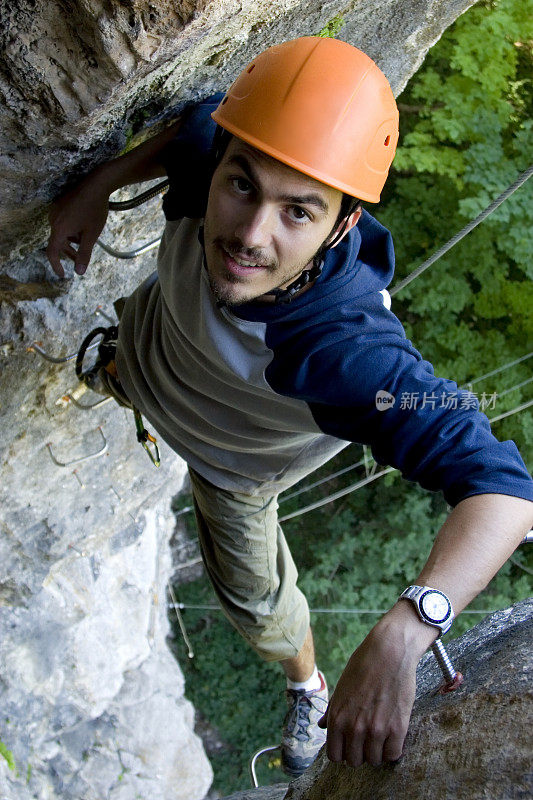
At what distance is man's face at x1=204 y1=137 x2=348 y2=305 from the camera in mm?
1595

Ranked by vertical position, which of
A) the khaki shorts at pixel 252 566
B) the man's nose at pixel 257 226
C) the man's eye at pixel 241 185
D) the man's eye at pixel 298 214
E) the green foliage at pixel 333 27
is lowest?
the khaki shorts at pixel 252 566

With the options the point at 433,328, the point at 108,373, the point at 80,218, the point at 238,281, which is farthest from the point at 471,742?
the point at 433,328

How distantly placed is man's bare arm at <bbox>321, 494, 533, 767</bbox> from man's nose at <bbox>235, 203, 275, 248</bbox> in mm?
674

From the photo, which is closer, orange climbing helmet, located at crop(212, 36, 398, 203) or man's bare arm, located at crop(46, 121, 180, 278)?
orange climbing helmet, located at crop(212, 36, 398, 203)

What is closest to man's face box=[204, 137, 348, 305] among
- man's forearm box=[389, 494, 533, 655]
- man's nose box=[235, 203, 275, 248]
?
man's nose box=[235, 203, 275, 248]

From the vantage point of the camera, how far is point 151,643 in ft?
16.7

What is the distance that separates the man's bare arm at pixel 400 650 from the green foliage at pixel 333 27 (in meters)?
1.70

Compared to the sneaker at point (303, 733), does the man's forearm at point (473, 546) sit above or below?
above

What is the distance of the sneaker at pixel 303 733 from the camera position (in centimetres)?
302

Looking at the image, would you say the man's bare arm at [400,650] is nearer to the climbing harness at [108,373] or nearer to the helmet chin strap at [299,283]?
the helmet chin strap at [299,283]

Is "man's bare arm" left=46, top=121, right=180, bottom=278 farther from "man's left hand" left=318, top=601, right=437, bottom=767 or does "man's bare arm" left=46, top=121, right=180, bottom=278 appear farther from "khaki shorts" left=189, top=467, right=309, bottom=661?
"man's left hand" left=318, top=601, right=437, bottom=767

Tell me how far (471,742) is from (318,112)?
1.25 m

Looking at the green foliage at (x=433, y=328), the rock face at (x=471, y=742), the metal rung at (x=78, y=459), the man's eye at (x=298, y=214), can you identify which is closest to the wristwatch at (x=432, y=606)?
the rock face at (x=471, y=742)

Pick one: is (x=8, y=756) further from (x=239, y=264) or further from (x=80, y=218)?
(x=239, y=264)
